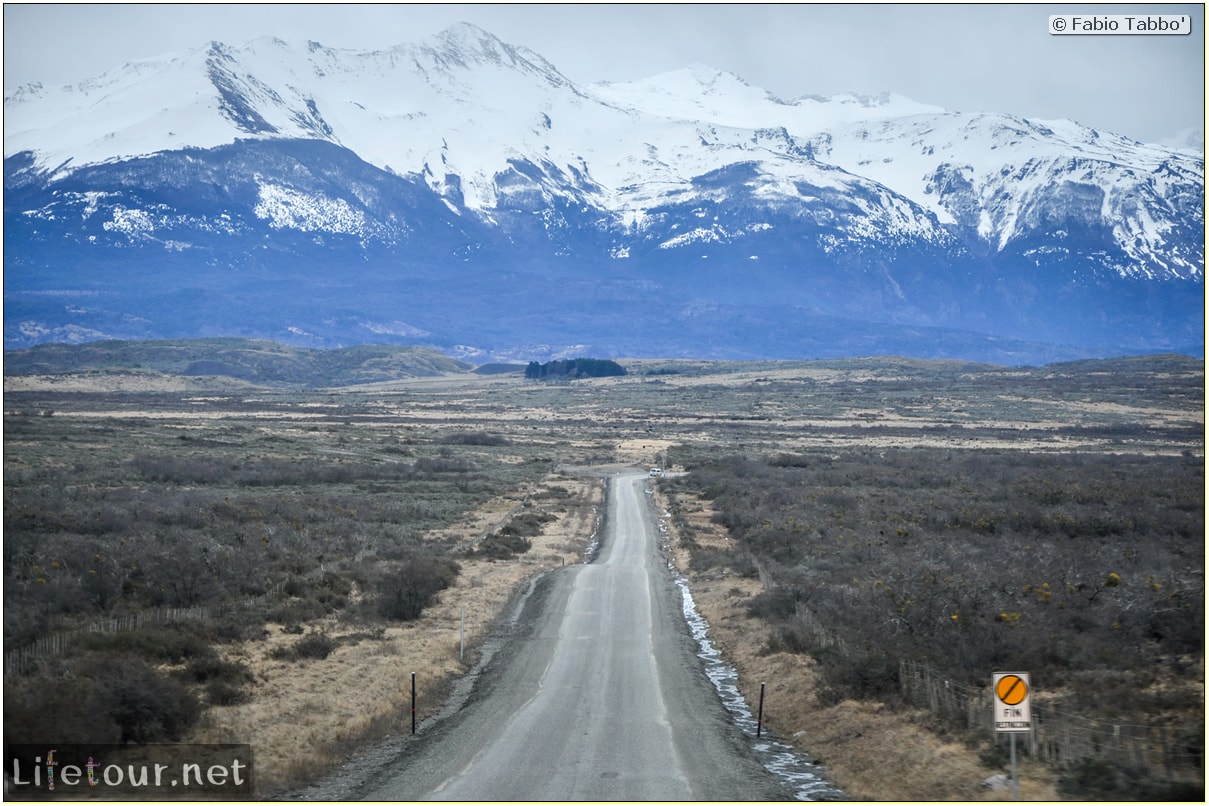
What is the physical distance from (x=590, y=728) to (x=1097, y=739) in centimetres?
901

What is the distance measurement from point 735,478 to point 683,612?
1577 inches

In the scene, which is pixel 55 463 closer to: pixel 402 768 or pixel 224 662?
pixel 224 662

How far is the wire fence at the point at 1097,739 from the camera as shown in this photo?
15.7 meters

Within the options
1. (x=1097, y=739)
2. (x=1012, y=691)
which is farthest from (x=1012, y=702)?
(x=1097, y=739)

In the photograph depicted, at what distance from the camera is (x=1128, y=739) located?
16.5 metres

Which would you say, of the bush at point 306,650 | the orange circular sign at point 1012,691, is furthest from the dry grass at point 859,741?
the bush at point 306,650

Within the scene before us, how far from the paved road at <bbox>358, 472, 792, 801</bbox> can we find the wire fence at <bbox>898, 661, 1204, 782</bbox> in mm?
3928

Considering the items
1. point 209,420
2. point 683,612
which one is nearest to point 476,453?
point 209,420

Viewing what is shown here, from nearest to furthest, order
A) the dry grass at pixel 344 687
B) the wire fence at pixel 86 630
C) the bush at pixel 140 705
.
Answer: the bush at pixel 140 705, the dry grass at pixel 344 687, the wire fence at pixel 86 630

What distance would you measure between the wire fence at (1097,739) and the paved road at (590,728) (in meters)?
3.93

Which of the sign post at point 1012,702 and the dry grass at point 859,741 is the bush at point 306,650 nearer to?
the dry grass at point 859,741

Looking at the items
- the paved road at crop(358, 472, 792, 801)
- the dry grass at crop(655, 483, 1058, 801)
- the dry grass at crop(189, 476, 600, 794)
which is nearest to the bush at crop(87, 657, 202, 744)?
the dry grass at crop(189, 476, 600, 794)

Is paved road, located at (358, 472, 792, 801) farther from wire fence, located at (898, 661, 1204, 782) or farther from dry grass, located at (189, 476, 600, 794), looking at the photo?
wire fence, located at (898, 661, 1204, 782)

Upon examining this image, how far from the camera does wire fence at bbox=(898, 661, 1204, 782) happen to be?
15.7 m
